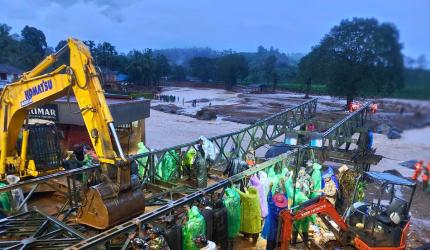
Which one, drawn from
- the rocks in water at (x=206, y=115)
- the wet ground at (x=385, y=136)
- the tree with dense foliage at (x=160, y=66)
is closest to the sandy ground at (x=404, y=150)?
the wet ground at (x=385, y=136)

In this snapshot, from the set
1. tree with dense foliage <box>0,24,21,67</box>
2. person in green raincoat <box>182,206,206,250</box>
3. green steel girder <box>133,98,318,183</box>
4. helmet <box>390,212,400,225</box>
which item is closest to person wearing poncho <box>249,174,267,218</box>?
green steel girder <box>133,98,318,183</box>

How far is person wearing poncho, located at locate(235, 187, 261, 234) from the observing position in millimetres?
6820

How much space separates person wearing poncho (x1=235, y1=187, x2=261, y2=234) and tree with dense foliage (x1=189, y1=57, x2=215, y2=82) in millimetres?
88948

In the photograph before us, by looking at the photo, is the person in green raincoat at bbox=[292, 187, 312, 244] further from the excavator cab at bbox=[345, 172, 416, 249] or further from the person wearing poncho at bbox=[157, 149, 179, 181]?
the person wearing poncho at bbox=[157, 149, 179, 181]

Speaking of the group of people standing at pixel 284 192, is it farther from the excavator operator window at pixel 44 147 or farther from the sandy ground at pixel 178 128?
the sandy ground at pixel 178 128

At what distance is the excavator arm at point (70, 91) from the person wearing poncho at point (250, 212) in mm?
2720

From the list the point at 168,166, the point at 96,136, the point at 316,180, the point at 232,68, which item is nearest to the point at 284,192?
the point at 316,180

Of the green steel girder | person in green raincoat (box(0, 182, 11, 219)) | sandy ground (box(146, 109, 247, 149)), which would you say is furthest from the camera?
sandy ground (box(146, 109, 247, 149))

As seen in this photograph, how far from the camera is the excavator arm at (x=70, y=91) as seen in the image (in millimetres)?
5926

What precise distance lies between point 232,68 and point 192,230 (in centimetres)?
8137

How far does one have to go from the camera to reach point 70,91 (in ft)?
21.6

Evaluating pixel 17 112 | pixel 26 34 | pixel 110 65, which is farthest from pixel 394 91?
pixel 26 34

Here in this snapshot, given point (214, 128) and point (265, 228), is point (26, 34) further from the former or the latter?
point (265, 228)

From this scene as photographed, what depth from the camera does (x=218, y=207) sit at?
6.31m
